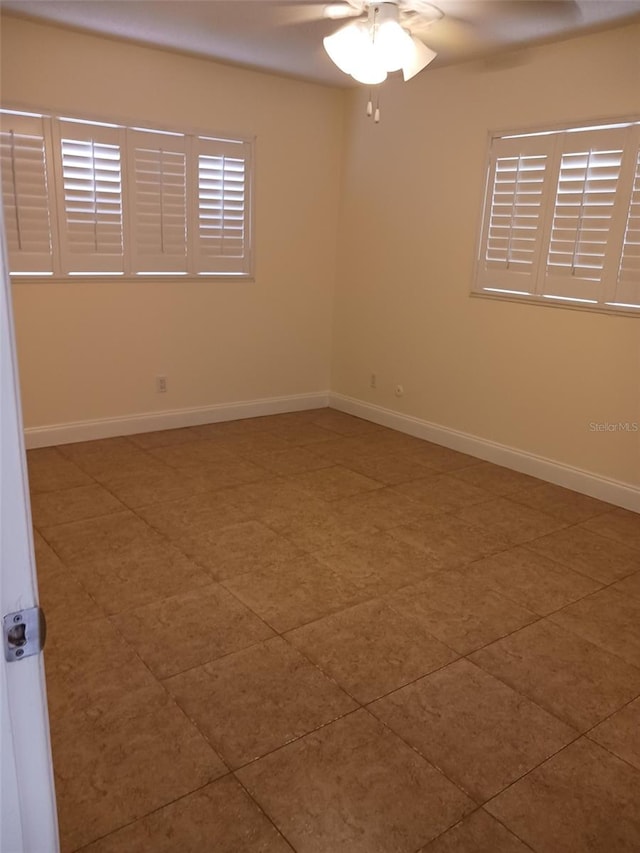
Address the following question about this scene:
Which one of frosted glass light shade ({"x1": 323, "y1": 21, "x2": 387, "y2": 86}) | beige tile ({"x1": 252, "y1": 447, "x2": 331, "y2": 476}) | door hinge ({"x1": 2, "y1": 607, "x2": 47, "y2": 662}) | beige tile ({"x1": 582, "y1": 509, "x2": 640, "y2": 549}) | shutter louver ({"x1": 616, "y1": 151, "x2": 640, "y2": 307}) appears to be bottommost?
beige tile ({"x1": 582, "y1": 509, "x2": 640, "y2": 549})

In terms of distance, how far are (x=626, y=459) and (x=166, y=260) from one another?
10.7ft

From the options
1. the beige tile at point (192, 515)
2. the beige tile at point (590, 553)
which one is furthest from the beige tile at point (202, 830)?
the beige tile at point (590, 553)

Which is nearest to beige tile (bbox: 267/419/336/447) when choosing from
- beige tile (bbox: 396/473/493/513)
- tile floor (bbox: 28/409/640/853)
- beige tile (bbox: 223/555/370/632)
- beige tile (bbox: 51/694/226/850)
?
tile floor (bbox: 28/409/640/853)

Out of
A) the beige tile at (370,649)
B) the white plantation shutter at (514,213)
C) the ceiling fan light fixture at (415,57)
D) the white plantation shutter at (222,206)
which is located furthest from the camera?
the white plantation shutter at (222,206)

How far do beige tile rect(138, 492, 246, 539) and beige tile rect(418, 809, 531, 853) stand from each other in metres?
1.92

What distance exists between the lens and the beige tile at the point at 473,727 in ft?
6.32

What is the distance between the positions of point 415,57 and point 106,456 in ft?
9.69

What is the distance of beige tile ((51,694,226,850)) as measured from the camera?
5.67 ft

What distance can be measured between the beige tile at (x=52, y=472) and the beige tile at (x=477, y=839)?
111 inches

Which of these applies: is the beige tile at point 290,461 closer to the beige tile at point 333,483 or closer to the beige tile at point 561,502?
the beige tile at point 333,483

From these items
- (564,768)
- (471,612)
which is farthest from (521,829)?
(471,612)

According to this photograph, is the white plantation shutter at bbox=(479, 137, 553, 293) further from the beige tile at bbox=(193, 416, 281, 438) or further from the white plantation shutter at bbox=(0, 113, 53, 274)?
the white plantation shutter at bbox=(0, 113, 53, 274)

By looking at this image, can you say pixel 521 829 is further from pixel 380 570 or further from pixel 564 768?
pixel 380 570

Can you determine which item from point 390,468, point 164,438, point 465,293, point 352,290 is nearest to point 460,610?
point 390,468
